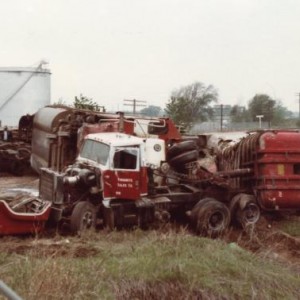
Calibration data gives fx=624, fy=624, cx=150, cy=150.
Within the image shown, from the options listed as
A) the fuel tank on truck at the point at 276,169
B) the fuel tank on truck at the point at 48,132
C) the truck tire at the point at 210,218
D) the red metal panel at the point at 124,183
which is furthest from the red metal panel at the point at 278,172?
the fuel tank on truck at the point at 48,132

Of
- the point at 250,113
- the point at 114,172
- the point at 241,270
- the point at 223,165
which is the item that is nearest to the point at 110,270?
the point at 241,270

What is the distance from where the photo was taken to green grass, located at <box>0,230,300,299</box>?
6230 millimetres

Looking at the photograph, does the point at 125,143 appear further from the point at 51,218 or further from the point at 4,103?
the point at 4,103

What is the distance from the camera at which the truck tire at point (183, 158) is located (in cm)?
1427

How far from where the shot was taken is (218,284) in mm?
6797

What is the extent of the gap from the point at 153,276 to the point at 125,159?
5.99 meters

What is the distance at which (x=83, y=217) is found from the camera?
12.1 metres

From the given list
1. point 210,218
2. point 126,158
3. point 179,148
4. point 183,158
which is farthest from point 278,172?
point 126,158

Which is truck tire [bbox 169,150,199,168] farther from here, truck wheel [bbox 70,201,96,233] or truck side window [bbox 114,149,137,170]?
truck wheel [bbox 70,201,96,233]

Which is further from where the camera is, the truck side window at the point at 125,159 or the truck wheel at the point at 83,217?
the truck side window at the point at 125,159

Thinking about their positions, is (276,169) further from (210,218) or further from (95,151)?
(95,151)

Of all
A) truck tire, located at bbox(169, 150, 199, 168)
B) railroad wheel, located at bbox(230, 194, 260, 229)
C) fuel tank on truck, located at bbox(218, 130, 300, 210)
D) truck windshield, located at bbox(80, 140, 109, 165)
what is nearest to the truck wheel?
truck windshield, located at bbox(80, 140, 109, 165)

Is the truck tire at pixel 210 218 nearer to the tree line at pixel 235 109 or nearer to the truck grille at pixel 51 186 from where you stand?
the truck grille at pixel 51 186

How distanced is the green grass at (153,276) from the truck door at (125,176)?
411 centimetres
